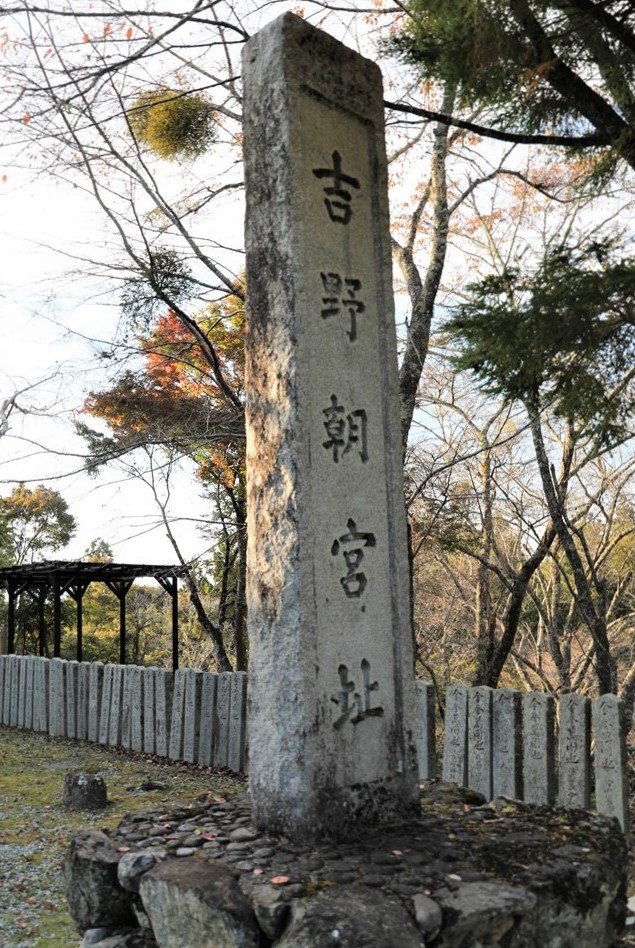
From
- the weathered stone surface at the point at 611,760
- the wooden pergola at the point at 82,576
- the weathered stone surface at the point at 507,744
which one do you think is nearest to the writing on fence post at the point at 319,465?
the weathered stone surface at the point at 611,760

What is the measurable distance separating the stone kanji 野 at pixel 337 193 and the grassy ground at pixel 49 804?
3.08 m

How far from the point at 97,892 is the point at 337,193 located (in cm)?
334

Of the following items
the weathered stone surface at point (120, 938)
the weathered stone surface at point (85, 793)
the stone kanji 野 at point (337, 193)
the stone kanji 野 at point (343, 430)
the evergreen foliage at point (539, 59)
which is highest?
the evergreen foliage at point (539, 59)

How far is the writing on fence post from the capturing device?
3.77 m

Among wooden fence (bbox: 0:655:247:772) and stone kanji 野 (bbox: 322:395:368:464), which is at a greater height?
stone kanji 野 (bbox: 322:395:368:464)

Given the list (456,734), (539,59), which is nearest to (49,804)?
(456,734)

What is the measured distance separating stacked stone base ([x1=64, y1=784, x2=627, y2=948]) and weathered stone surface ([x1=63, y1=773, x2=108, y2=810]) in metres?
3.04

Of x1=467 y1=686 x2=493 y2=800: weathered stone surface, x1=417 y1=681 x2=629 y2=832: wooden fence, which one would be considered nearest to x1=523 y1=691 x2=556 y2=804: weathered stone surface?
x1=417 y1=681 x2=629 y2=832: wooden fence

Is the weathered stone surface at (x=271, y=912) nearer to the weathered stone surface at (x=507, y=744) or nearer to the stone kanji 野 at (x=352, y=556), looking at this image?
the stone kanji 野 at (x=352, y=556)

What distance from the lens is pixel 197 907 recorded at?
316 cm

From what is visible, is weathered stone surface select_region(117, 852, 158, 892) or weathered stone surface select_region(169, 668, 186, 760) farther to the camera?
weathered stone surface select_region(169, 668, 186, 760)

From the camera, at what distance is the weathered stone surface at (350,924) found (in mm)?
2834

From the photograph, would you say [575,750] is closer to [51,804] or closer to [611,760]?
[611,760]

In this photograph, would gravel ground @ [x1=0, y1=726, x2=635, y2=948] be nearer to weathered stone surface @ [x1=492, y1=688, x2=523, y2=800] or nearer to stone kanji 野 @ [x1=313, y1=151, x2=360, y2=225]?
weathered stone surface @ [x1=492, y1=688, x2=523, y2=800]
